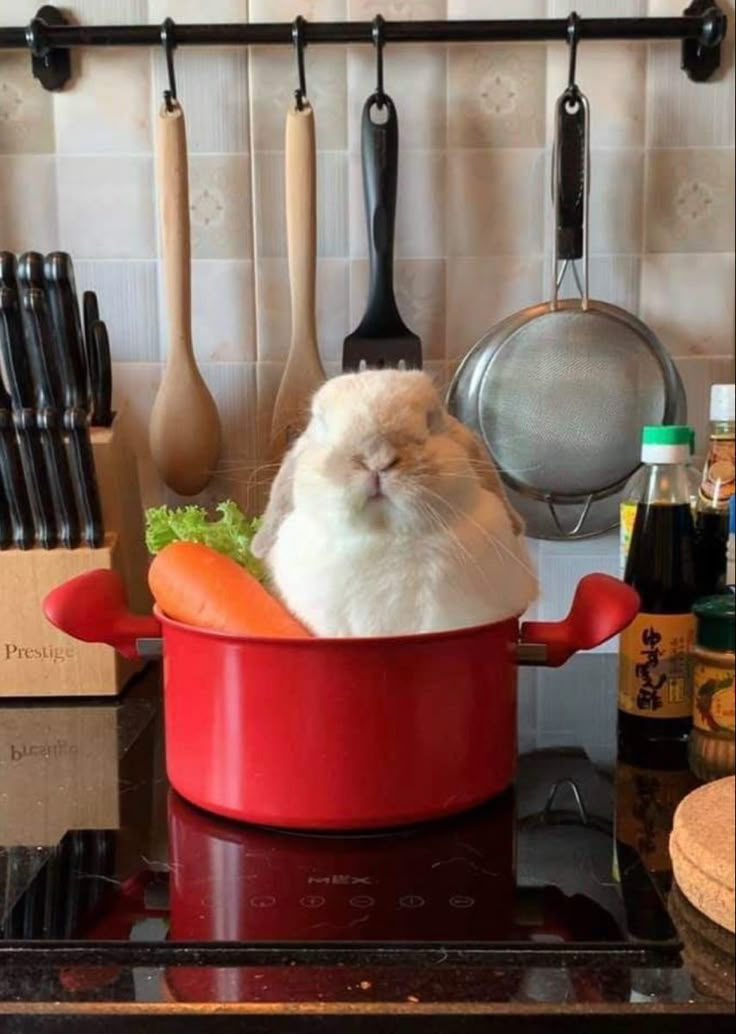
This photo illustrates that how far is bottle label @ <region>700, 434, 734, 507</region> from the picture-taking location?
0.88 m

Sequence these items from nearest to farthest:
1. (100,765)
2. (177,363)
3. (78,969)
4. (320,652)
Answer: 1. (78,969)
2. (320,652)
3. (100,765)
4. (177,363)

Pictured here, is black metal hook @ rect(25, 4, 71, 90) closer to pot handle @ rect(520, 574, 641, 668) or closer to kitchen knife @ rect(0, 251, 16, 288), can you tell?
kitchen knife @ rect(0, 251, 16, 288)

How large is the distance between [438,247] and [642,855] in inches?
23.2

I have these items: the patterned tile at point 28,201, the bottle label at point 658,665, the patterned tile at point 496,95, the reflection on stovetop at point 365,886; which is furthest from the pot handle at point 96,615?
the patterned tile at point 496,95

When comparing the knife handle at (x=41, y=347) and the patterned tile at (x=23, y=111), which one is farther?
the patterned tile at (x=23, y=111)

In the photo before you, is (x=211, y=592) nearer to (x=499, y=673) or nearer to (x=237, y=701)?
(x=237, y=701)

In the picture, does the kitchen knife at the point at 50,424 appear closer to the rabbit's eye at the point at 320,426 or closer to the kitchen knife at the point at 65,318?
the kitchen knife at the point at 65,318

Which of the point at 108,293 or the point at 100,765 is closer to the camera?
the point at 100,765

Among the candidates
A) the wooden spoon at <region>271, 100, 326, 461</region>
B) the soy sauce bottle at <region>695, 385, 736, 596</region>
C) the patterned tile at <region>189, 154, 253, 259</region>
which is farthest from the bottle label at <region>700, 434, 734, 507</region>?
the patterned tile at <region>189, 154, 253, 259</region>

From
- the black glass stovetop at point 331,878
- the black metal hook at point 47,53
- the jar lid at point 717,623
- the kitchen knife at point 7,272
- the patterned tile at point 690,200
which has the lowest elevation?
the black glass stovetop at point 331,878

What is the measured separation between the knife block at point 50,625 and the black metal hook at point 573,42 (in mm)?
484

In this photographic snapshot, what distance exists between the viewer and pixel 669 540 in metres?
0.84

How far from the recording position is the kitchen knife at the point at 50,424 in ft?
2.98

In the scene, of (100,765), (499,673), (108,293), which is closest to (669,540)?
(499,673)
